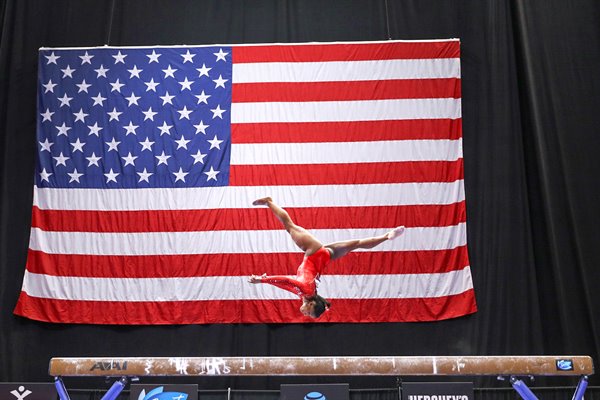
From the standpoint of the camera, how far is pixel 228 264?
8.08 metres

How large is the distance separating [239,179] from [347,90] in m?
1.90

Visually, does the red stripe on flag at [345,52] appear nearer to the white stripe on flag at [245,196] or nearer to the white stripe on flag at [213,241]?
the white stripe on flag at [245,196]

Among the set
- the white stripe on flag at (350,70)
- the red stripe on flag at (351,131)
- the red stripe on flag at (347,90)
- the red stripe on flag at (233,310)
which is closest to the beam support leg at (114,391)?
the red stripe on flag at (233,310)

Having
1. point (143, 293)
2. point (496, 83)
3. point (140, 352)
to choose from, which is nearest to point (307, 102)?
point (496, 83)

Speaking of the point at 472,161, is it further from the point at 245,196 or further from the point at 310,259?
the point at 310,259

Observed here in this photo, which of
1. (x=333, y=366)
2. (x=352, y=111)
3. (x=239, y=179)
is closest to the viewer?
(x=333, y=366)

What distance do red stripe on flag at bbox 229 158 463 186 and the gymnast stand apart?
1.75 metres

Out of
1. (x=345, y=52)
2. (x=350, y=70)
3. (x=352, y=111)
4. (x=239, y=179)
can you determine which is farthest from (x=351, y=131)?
(x=239, y=179)

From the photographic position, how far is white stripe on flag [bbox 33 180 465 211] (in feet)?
26.8

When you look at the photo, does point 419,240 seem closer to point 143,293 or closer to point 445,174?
point 445,174

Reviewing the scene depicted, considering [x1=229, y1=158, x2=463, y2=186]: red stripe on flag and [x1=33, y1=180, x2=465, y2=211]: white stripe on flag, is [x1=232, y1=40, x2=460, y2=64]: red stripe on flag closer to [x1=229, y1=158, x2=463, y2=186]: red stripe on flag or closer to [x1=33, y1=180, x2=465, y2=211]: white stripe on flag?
[x1=229, y1=158, x2=463, y2=186]: red stripe on flag

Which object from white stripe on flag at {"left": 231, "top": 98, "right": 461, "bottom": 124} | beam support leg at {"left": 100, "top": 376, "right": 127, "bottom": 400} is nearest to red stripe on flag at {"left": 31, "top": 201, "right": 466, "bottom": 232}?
white stripe on flag at {"left": 231, "top": 98, "right": 461, "bottom": 124}

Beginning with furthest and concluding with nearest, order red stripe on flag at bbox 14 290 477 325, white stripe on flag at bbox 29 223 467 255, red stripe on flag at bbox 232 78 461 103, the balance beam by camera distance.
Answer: red stripe on flag at bbox 232 78 461 103
white stripe on flag at bbox 29 223 467 255
red stripe on flag at bbox 14 290 477 325
the balance beam

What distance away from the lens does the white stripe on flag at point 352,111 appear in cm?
835
